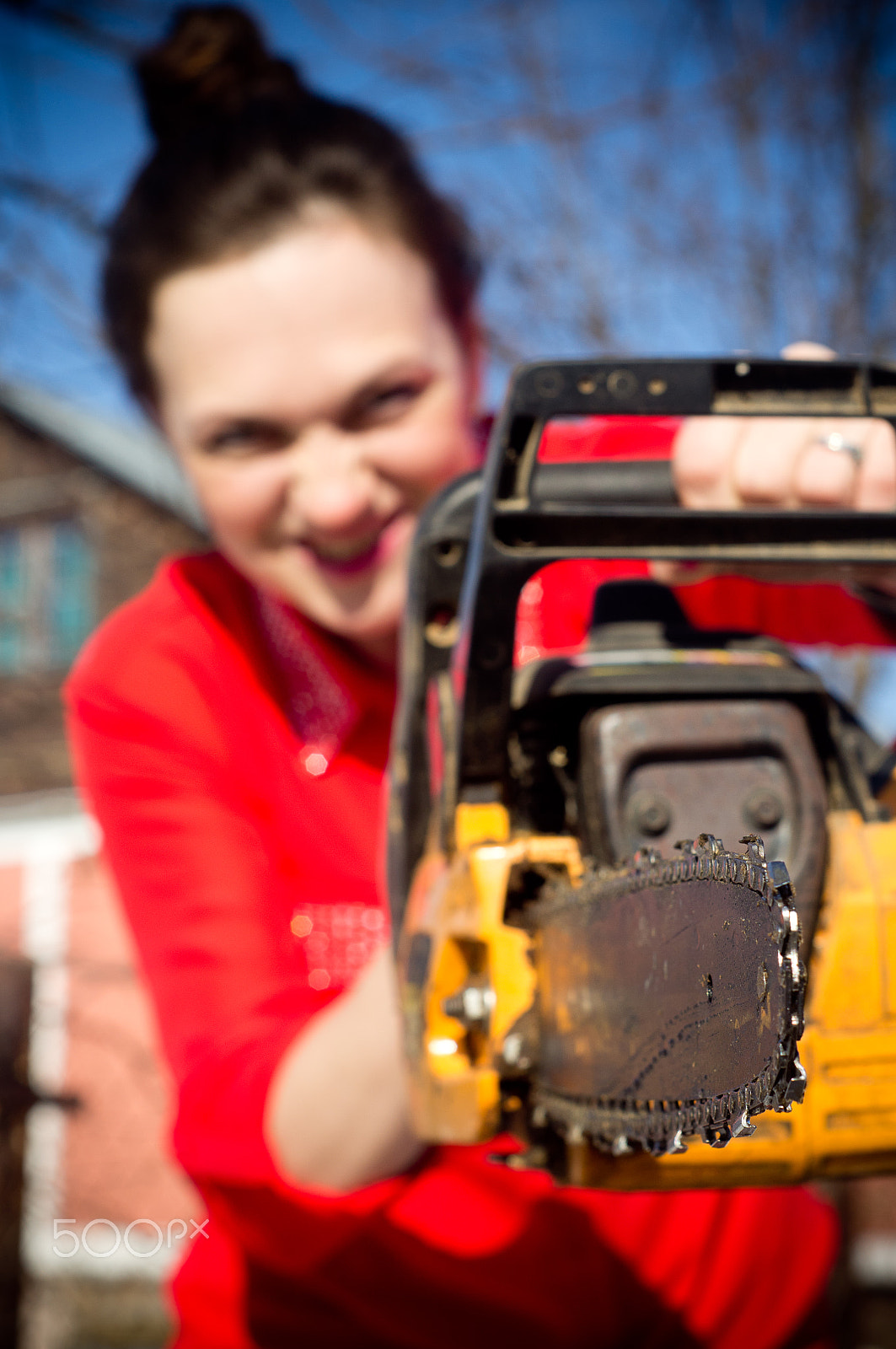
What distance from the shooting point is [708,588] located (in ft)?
4.54

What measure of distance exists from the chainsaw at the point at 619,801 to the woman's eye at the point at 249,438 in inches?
26.8

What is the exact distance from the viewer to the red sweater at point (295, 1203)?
1363 mm

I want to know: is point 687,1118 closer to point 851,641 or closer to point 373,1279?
point 851,641

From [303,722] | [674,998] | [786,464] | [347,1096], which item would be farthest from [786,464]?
[303,722]

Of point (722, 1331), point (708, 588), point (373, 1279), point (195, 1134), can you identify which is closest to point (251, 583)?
point (708, 588)

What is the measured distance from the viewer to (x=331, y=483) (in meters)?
1.34

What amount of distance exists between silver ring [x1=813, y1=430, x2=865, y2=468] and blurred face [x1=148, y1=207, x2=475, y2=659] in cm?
62

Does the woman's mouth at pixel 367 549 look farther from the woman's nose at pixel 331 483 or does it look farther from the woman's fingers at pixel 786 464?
the woman's fingers at pixel 786 464

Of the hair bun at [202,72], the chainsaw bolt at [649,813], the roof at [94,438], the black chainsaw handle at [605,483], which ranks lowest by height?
the chainsaw bolt at [649,813]

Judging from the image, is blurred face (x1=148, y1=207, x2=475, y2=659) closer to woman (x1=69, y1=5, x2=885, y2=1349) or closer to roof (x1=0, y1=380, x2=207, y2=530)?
woman (x1=69, y1=5, x2=885, y2=1349)

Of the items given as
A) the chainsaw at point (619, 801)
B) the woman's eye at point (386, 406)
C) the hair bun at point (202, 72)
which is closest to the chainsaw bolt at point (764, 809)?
the chainsaw at point (619, 801)

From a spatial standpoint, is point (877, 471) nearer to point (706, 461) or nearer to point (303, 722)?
point (706, 461)

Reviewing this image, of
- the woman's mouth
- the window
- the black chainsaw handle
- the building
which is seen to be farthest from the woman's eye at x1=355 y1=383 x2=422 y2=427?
the window

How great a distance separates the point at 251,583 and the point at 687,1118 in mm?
1402
